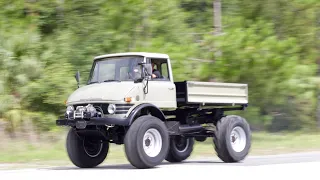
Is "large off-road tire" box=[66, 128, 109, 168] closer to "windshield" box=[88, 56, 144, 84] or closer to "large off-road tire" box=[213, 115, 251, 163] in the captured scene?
"windshield" box=[88, 56, 144, 84]

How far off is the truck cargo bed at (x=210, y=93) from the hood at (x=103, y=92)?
62.5 inches

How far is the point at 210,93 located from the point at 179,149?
→ 231cm

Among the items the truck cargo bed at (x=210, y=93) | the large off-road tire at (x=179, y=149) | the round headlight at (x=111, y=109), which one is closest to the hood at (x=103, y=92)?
the round headlight at (x=111, y=109)

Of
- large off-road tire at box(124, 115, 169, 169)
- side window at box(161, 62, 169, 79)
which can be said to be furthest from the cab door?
large off-road tire at box(124, 115, 169, 169)

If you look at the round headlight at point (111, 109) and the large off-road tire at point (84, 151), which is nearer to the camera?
the round headlight at point (111, 109)

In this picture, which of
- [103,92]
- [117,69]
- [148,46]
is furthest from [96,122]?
[148,46]

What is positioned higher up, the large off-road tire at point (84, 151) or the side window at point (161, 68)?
the side window at point (161, 68)

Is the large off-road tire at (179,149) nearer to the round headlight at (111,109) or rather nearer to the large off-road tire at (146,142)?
the large off-road tire at (146,142)

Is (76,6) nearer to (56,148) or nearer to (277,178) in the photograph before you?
(56,148)

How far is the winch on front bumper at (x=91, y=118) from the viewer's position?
41.9 ft

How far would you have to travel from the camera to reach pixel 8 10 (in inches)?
917

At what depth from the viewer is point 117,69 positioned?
13945 mm

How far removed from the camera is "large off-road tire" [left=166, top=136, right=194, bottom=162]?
643 inches

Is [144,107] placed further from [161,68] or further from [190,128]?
[190,128]
